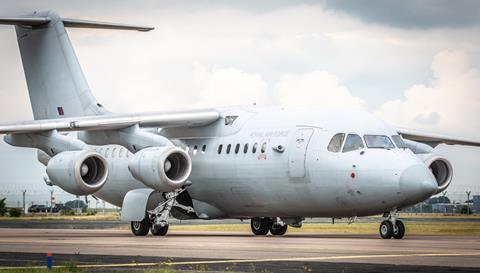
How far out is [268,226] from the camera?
3145 cm

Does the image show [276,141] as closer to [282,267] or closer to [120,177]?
[120,177]

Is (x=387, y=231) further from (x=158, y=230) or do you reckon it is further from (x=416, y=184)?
(x=158, y=230)

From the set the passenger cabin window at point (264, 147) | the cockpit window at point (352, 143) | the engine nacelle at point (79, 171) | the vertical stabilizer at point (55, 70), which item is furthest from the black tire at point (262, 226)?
the vertical stabilizer at point (55, 70)

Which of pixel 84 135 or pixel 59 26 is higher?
pixel 59 26

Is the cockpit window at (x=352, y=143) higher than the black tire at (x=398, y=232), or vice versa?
the cockpit window at (x=352, y=143)

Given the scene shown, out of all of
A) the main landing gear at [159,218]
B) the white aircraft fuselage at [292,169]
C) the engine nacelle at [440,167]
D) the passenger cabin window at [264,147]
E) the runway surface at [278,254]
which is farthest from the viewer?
the main landing gear at [159,218]

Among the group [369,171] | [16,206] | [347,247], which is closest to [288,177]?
[369,171]

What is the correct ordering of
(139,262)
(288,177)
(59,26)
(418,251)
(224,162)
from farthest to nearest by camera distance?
(59,26)
(224,162)
(288,177)
(418,251)
(139,262)

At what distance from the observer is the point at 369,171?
25781 millimetres

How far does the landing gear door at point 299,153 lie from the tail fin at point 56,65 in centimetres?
954

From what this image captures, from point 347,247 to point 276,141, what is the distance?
7.68 meters

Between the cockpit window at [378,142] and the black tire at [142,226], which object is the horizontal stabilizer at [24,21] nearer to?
the black tire at [142,226]

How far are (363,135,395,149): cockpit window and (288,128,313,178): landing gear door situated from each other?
5.65ft

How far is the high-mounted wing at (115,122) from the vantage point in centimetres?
2997
